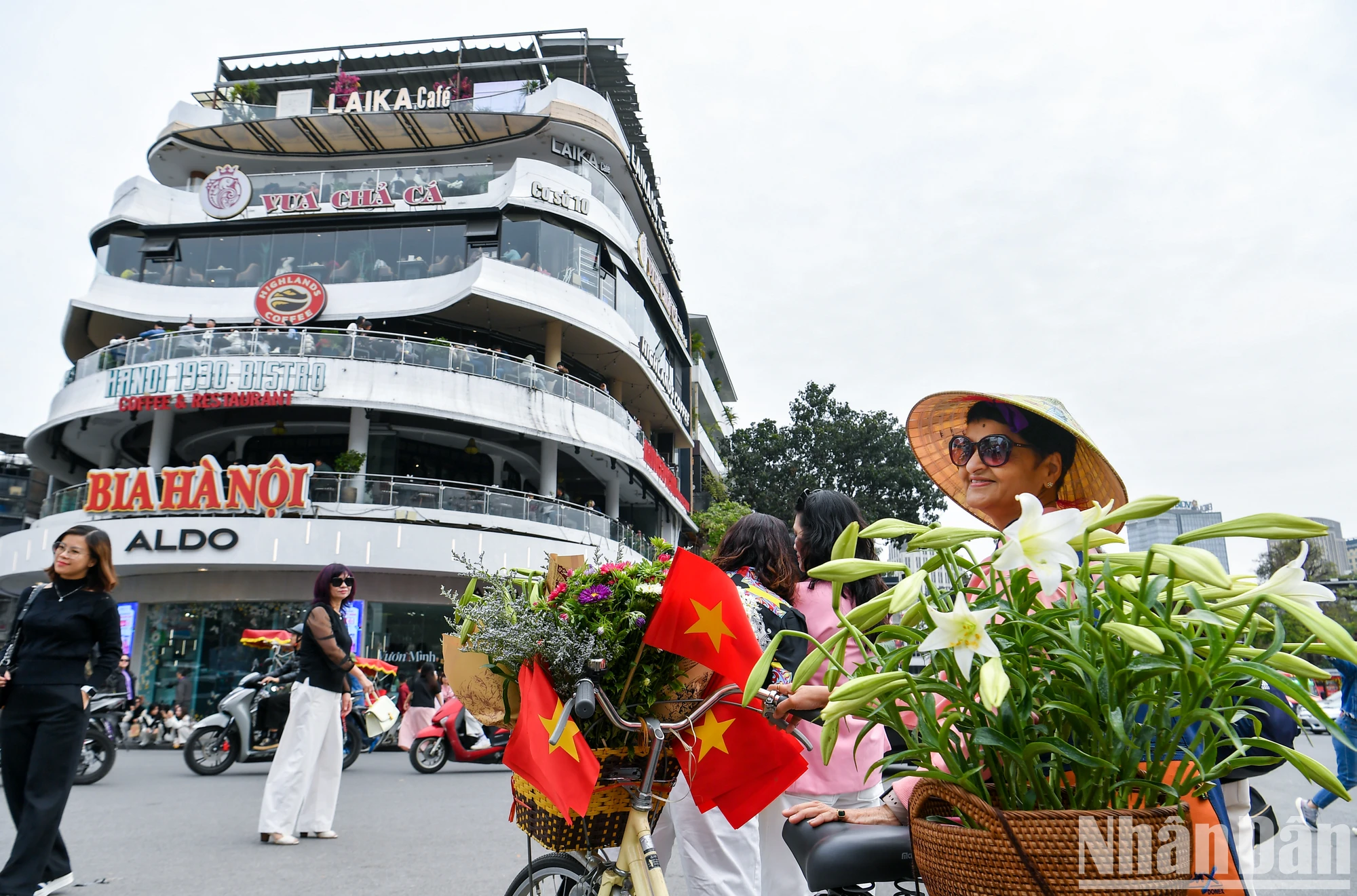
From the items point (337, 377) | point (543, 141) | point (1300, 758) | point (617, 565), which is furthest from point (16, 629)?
point (543, 141)

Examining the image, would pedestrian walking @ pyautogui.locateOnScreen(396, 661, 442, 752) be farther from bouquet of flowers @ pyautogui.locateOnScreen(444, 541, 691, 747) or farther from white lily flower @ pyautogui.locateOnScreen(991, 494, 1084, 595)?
white lily flower @ pyautogui.locateOnScreen(991, 494, 1084, 595)

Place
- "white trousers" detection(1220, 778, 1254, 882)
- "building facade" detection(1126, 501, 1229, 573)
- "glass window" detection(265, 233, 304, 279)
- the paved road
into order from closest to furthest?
"building facade" detection(1126, 501, 1229, 573)
"white trousers" detection(1220, 778, 1254, 882)
the paved road
"glass window" detection(265, 233, 304, 279)

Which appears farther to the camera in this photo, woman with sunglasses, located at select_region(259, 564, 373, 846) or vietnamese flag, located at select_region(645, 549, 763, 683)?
woman with sunglasses, located at select_region(259, 564, 373, 846)

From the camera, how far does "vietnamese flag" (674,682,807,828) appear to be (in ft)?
7.48

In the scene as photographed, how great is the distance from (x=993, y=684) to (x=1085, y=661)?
158 mm

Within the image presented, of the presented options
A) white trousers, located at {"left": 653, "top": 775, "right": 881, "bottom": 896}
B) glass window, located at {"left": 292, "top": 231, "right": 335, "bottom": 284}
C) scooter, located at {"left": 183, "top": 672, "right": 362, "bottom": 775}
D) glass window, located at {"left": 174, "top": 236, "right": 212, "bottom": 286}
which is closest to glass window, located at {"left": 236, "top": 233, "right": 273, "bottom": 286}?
glass window, located at {"left": 292, "top": 231, "right": 335, "bottom": 284}

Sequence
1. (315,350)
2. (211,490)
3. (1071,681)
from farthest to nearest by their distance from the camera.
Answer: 1. (315,350)
2. (211,490)
3. (1071,681)

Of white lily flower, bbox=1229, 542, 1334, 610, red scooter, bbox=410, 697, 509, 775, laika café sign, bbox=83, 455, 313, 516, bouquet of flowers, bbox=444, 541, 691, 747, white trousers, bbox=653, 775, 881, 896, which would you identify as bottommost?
red scooter, bbox=410, 697, 509, 775

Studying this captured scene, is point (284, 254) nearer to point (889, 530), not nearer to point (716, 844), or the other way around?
point (716, 844)

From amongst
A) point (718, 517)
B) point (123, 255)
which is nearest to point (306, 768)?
point (123, 255)

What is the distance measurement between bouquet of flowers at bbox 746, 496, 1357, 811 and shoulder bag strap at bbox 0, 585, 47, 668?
13.8 ft

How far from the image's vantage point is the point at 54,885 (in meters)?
3.82

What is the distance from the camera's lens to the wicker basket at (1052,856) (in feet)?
3.54

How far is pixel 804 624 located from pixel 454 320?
19.5 metres
